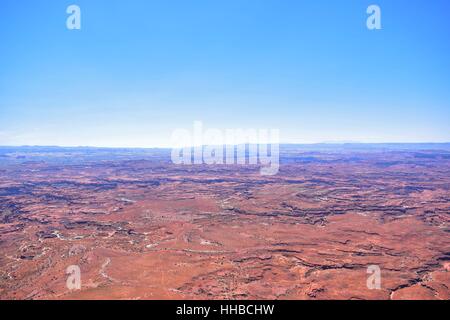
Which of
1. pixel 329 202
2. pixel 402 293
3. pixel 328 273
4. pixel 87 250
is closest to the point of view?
pixel 402 293

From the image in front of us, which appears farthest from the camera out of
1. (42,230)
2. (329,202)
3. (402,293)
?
(329,202)

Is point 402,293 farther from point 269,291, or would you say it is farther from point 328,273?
point 269,291

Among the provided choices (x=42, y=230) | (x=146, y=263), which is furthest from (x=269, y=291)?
A: (x=42, y=230)

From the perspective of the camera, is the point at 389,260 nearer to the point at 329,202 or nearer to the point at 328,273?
the point at 328,273

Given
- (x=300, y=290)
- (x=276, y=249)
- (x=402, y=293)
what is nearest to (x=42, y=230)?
(x=276, y=249)

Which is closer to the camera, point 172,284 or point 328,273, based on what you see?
point 172,284

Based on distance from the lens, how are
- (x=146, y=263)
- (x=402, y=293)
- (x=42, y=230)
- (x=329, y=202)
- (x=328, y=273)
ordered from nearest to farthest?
(x=402, y=293) < (x=328, y=273) < (x=146, y=263) < (x=42, y=230) < (x=329, y=202)
